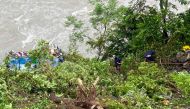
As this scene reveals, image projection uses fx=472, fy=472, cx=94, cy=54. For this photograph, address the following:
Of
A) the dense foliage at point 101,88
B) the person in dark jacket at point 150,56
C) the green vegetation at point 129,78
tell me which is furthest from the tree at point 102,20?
the dense foliage at point 101,88

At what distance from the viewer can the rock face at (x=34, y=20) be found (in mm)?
24781

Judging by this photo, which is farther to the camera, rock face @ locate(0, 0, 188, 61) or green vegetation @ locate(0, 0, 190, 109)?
rock face @ locate(0, 0, 188, 61)

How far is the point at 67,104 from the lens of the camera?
6504 millimetres

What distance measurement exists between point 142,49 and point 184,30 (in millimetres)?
1331

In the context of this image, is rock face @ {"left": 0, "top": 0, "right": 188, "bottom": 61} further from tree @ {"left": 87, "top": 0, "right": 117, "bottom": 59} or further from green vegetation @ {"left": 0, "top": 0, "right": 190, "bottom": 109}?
green vegetation @ {"left": 0, "top": 0, "right": 190, "bottom": 109}

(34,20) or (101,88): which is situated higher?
(34,20)

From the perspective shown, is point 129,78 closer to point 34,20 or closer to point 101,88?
point 101,88

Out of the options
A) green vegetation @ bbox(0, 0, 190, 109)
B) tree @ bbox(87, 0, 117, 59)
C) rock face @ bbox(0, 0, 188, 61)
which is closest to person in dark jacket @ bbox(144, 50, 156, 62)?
green vegetation @ bbox(0, 0, 190, 109)

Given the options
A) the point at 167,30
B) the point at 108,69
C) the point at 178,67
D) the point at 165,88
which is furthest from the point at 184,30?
the point at 165,88

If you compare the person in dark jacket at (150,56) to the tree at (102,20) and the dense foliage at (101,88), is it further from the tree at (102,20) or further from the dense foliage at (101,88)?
the tree at (102,20)

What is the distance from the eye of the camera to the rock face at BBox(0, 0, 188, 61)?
24.8 metres

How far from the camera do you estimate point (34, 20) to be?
2614cm

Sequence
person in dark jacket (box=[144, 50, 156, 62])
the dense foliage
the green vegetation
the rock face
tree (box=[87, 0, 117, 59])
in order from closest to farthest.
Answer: the dense foliage, the green vegetation, person in dark jacket (box=[144, 50, 156, 62]), tree (box=[87, 0, 117, 59]), the rock face

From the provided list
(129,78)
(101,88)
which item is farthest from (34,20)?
(101,88)
